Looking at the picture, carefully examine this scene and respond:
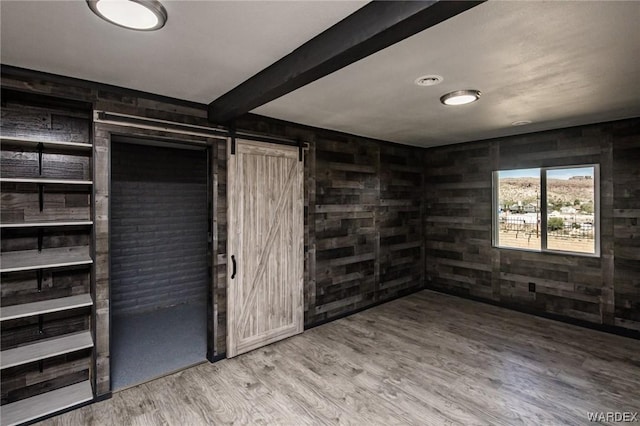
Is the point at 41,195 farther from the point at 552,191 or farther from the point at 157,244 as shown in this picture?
the point at 552,191

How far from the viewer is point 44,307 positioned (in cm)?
238

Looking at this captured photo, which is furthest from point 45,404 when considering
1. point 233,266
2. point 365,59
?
point 365,59

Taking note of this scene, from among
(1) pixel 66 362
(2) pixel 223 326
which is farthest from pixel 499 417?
(1) pixel 66 362

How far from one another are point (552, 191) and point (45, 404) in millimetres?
5972

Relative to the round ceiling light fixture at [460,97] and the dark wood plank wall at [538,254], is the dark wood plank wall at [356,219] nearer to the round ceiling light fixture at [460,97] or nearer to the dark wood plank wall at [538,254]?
the dark wood plank wall at [538,254]

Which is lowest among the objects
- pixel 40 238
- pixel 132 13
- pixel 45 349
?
pixel 45 349

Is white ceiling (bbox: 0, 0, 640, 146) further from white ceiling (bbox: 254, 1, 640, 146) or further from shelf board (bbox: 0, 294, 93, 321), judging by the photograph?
shelf board (bbox: 0, 294, 93, 321)

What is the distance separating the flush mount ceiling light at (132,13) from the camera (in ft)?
5.01

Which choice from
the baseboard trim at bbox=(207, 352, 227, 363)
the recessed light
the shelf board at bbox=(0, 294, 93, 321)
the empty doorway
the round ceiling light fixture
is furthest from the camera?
the empty doorway

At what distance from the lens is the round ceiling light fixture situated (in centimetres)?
278

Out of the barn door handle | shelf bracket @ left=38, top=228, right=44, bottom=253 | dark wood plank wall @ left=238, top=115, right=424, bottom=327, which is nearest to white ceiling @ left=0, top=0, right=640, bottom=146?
dark wood plank wall @ left=238, top=115, right=424, bottom=327

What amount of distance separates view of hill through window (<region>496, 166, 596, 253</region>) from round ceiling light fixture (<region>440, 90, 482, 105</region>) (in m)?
2.41

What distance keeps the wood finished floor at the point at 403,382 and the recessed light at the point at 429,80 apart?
2.61m

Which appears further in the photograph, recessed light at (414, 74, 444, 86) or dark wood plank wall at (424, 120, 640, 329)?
dark wood plank wall at (424, 120, 640, 329)
